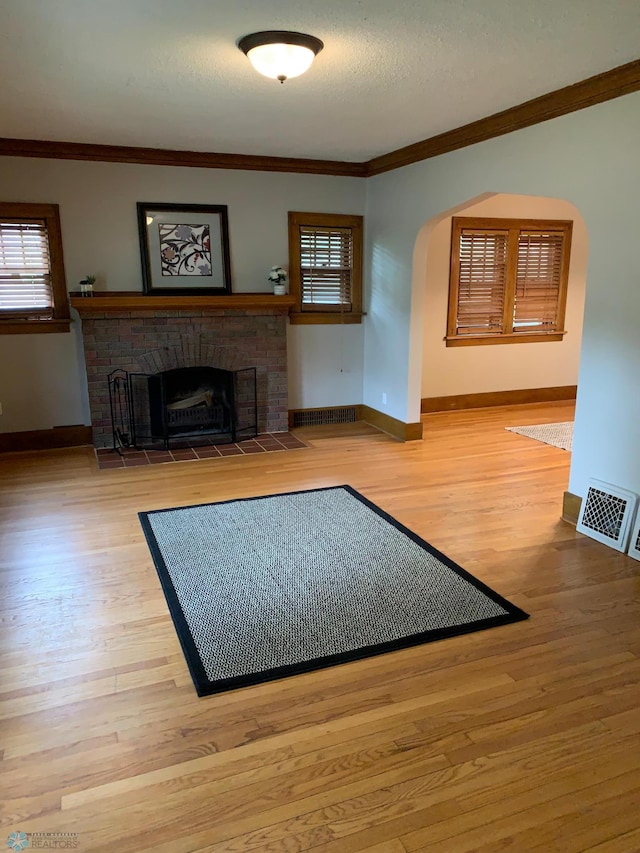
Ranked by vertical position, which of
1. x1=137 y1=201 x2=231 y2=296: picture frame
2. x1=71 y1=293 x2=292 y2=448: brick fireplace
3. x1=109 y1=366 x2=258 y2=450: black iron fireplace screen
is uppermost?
x1=137 y1=201 x2=231 y2=296: picture frame

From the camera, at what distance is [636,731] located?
2.13m

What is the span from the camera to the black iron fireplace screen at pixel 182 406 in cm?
549

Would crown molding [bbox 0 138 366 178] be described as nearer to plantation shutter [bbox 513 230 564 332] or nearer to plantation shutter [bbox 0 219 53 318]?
plantation shutter [bbox 0 219 53 318]

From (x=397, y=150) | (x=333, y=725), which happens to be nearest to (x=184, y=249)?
(x=397, y=150)

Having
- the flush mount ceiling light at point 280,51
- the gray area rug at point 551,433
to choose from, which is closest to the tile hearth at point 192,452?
the gray area rug at point 551,433

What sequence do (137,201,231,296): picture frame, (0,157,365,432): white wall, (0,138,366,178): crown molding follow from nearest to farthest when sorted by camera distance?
(0,138,366,178): crown molding < (0,157,365,432): white wall < (137,201,231,296): picture frame

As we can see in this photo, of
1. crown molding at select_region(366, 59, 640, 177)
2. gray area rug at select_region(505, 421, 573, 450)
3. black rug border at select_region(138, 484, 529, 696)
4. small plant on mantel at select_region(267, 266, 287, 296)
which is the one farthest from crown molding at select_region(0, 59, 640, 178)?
gray area rug at select_region(505, 421, 573, 450)

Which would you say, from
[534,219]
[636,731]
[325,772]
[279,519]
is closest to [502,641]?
[636,731]

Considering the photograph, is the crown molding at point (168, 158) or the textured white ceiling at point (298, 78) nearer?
the textured white ceiling at point (298, 78)

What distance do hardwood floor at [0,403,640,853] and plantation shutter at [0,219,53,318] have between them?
2.36m

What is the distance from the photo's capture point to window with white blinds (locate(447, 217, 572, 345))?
6.79m

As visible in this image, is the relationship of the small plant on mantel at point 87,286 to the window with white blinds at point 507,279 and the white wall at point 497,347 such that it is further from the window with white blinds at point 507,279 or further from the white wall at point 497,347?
the window with white blinds at point 507,279

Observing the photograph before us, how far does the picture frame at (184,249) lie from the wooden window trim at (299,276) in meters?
0.65

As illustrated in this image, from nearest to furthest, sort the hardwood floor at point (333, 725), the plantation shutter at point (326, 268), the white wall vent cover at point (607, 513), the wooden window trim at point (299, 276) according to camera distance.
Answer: the hardwood floor at point (333, 725)
the white wall vent cover at point (607, 513)
the wooden window trim at point (299, 276)
the plantation shutter at point (326, 268)
